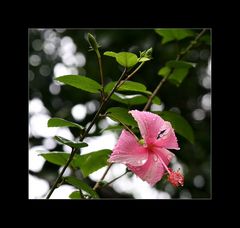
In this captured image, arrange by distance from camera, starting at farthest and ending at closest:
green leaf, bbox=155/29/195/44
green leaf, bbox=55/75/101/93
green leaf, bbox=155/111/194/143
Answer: green leaf, bbox=155/29/195/44, green leaf, bbox=155/111/194/143, green leaf, bbox=55/75/101/93

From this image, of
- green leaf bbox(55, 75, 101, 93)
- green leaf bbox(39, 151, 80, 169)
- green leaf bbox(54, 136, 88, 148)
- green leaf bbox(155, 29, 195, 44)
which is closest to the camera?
green leaf bbox(54, 136, 88, 148)

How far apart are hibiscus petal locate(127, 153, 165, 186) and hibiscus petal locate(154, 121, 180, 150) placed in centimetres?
4

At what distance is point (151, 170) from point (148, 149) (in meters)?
0.06

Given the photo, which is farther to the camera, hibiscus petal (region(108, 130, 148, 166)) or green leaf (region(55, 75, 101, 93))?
green leaf (region(55, 75, 101, 93))

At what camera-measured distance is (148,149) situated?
4.45 feet

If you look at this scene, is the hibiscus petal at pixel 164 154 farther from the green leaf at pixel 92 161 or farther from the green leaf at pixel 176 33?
the green leaf at pixel 176 33

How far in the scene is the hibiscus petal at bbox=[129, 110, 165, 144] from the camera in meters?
1.31

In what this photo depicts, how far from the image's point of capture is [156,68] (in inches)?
117

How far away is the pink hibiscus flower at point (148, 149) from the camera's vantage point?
130 cm

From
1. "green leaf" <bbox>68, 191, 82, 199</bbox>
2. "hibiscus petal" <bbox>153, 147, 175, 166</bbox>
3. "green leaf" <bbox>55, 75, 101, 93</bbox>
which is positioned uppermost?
"green leaf" <bbox>55, 75, 101, 93</bbox>

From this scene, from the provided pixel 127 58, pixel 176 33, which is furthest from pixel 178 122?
pixel 176 33

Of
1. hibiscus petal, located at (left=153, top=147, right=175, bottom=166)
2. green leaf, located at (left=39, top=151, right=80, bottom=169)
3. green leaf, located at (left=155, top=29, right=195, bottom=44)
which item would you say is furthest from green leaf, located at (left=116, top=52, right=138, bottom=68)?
green leaf, located at (left=155, top=29, right=195, bottom=44)

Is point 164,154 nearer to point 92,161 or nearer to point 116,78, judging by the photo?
point 92,161

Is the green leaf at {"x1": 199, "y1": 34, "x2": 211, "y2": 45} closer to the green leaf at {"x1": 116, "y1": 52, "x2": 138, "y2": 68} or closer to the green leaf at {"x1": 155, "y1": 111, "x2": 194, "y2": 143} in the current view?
the green leaf at {"x1": 155, "y1": 111, "x2": 194, "y2": 143}
